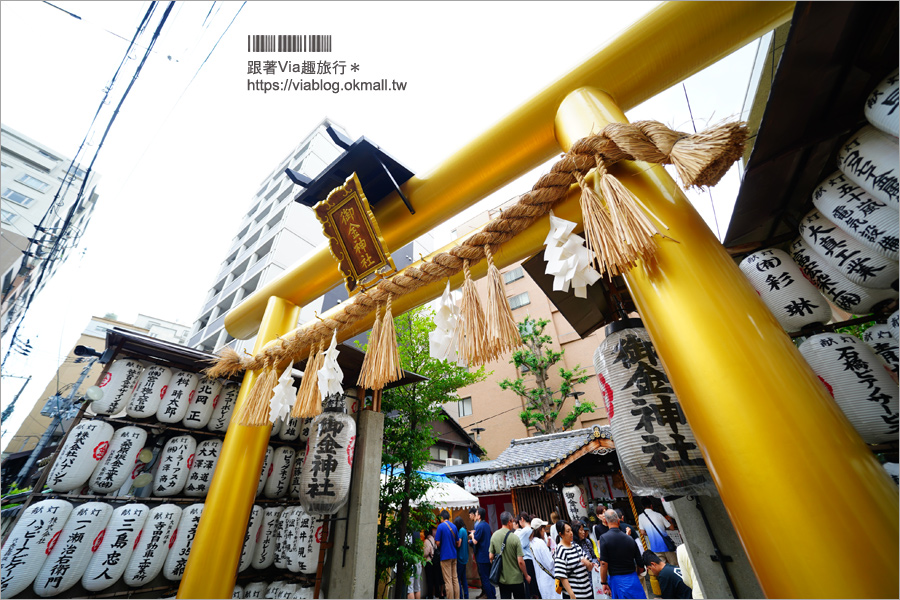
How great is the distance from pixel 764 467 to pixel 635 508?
1024 centimetres

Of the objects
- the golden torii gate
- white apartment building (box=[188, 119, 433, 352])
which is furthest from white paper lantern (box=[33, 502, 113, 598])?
white apartment building (box=[188, 119, 433, 352])

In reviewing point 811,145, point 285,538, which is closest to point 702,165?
point 811,145

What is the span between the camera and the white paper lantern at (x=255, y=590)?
3785mm

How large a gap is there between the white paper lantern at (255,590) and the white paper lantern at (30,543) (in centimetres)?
188

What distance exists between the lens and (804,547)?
851 millimetres

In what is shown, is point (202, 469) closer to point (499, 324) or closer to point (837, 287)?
point (499, 324)

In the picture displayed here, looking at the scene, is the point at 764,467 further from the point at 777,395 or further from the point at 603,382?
the point at 603,382

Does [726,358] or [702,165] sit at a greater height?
[702,165]

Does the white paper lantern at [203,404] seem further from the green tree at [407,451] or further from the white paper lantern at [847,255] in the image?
the white paper lantern at [847,255]

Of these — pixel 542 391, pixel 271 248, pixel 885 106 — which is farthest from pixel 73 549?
pixel 271 248

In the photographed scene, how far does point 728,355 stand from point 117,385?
17.2 ft

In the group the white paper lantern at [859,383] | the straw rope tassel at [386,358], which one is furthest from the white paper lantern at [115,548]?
the white paper lantern at [859,383]

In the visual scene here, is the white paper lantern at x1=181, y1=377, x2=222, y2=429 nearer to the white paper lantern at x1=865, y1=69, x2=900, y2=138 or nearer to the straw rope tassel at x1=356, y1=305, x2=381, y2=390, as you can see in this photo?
the straw rope tassel at x1=356, y1=305, x2=381, y2=390

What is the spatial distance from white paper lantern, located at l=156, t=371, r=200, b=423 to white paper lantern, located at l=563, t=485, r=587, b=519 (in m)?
9.59
